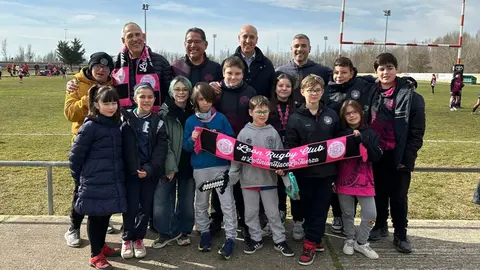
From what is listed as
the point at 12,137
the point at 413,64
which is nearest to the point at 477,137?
the point at 12,137

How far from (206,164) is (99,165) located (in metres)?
1.05

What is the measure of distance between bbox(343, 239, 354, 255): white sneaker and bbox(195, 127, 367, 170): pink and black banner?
87 centimetres

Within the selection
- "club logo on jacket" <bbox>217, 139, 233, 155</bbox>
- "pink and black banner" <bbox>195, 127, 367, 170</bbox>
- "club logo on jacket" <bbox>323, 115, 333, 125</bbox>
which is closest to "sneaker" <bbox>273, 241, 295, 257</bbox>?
"pink and black banner" <bbox>195, 127, 367, 170</bbox>

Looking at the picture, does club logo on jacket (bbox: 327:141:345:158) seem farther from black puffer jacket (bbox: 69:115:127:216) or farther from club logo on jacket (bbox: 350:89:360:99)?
black puffer jacket (bbox: 69:115:127:216)

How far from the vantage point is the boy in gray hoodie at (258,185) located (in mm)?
3922

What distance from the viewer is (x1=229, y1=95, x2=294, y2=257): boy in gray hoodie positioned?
392cm

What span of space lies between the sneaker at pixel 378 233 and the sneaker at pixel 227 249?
1.54m

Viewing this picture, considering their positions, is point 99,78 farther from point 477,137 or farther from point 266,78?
point 477,137

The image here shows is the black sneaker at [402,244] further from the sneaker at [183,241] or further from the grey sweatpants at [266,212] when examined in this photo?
the sneaker at [183,241]

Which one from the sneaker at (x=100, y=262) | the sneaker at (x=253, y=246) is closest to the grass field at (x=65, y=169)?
the sneaker at (x=100, y=262)

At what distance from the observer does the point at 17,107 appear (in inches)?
734

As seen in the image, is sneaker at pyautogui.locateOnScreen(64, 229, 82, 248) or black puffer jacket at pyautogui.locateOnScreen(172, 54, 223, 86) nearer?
sneaker at pyautogui.locateOnScreen(64, 229, 82, 248)

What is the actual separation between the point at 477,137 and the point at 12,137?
1385 cm

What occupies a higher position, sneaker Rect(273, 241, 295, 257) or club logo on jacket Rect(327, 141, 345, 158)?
club logo on jacket Rect(327, 141, 345, 158)
